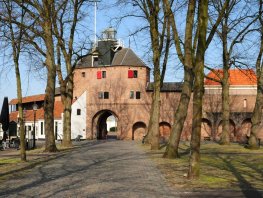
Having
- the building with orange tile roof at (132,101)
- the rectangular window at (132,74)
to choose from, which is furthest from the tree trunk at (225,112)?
the rectangular window at (132,74)

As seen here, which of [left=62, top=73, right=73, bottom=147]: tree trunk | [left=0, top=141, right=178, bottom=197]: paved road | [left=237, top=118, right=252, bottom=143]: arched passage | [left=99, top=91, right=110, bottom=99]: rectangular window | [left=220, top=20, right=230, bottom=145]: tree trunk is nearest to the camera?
[left=0, top=141, right=178, bottom=197]: paved road

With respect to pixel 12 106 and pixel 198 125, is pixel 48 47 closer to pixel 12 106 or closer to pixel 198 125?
pixel 198 125

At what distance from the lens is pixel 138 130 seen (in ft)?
188

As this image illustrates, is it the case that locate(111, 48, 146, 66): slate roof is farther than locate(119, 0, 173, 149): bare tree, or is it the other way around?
locate(111, 48, 146, 66): slate roof

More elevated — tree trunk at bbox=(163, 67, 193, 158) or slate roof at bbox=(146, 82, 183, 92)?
slate roof at bbox=(146, 82, 183, 92)

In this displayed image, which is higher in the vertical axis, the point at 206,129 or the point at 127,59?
the point at 127,59

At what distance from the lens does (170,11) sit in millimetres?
20109

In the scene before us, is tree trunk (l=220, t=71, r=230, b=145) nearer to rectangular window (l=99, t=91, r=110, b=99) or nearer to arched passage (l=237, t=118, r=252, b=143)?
arched passage (l=237, t=118, r=252, b=143)

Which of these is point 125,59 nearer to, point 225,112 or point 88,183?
point 225,112

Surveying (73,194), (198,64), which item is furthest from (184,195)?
(198,64)

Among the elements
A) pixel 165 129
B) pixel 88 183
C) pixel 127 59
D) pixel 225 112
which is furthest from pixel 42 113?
pixel 88 183

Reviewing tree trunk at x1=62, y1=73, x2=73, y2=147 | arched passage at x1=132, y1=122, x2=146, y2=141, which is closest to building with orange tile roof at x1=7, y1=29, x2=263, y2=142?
arched passage at x1=132, y1=122, x2=146, y2=141

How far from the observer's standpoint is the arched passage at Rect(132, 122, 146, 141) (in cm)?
5694

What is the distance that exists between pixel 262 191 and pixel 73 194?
4.36 meters
